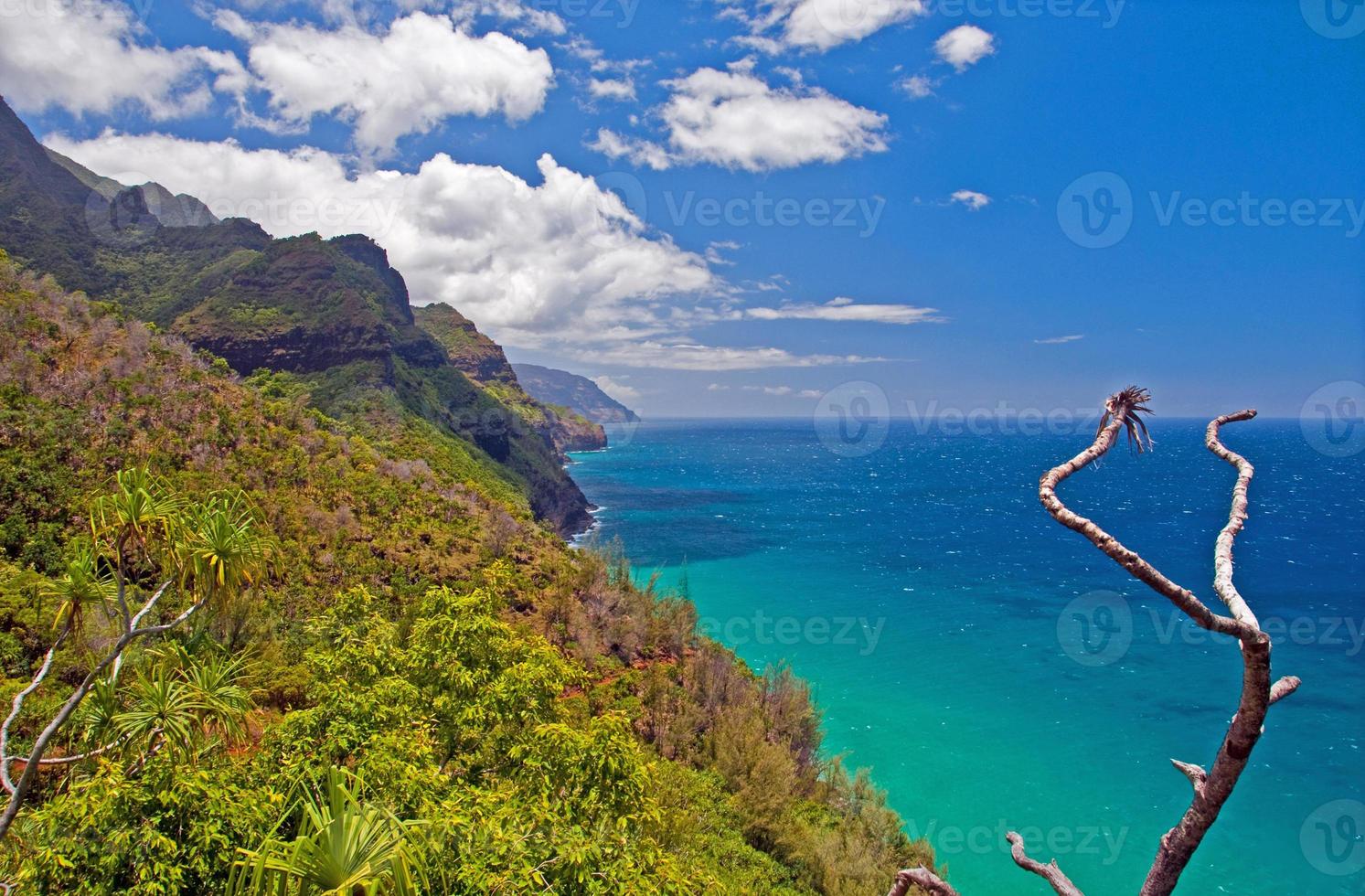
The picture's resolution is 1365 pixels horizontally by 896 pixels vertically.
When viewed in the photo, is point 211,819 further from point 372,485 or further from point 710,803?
point 372,485

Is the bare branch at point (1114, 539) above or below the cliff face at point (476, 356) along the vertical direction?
below

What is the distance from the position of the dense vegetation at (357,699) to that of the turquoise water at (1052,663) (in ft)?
31.2

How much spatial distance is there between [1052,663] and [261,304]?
272 feet

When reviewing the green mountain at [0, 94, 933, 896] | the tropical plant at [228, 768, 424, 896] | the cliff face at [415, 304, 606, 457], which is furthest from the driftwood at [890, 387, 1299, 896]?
the cliff face at [415, 304, 606, 457]

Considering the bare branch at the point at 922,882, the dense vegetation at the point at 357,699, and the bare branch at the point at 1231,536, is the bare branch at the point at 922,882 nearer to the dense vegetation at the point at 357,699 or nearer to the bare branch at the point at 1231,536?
the bare branch at the point at 1231,536

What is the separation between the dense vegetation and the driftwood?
4.48 meters

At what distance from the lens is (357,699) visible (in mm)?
7863

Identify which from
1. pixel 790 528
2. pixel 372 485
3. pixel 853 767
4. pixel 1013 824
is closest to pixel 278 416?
pixel 372 485

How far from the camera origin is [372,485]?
30516mm

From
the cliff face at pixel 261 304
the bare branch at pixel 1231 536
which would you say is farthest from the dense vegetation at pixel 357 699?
the cliff face at pixel 261 304

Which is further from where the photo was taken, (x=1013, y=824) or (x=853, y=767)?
(x=853, y=767)

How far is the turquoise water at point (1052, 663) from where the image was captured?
81.6 ft

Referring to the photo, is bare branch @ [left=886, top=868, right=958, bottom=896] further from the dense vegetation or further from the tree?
the tree

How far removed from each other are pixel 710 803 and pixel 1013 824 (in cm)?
1576
